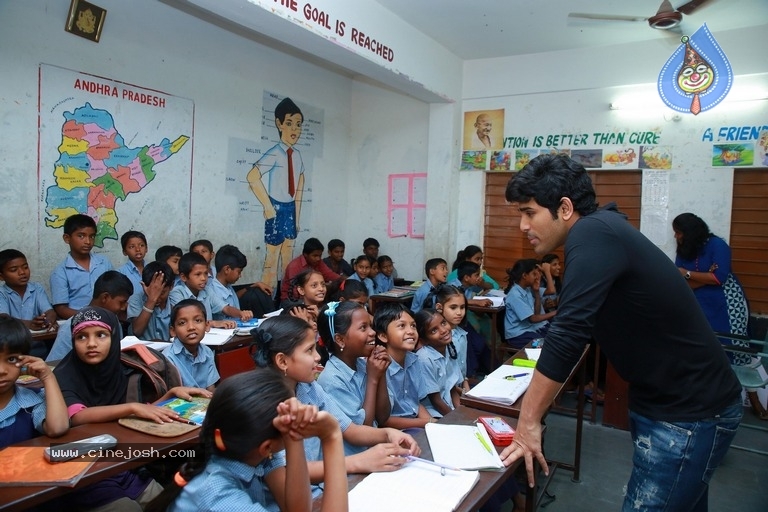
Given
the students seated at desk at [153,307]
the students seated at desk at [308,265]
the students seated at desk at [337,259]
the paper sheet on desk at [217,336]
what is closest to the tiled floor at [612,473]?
the paper sheet on desk at [217,336]

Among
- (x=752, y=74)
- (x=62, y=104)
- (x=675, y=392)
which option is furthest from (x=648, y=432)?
(x=752, y=74)

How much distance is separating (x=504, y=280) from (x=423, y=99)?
7.50 ft

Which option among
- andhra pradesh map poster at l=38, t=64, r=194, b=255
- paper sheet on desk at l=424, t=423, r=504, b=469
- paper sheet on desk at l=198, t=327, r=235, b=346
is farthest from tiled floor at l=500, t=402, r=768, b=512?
andhra pradesh map poster at l=38, t=64, r=194, b=255

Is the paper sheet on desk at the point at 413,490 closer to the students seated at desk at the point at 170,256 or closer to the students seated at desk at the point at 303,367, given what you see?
the students seated at desk at the point at 303,367

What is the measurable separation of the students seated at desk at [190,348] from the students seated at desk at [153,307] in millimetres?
810

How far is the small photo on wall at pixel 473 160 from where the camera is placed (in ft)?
20.2

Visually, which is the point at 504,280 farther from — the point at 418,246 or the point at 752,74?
the point at 752,74

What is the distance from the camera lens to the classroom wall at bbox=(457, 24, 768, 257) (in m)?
4.91

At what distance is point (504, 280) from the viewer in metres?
6.19

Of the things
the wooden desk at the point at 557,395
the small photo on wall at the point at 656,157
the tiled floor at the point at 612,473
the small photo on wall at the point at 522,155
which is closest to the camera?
the wooden desk at the point at 557,395

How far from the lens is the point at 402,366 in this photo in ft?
7.83

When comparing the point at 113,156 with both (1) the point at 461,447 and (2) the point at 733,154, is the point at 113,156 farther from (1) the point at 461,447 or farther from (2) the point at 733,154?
(2) the point at 733,154

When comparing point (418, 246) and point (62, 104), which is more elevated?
point (62, 104)

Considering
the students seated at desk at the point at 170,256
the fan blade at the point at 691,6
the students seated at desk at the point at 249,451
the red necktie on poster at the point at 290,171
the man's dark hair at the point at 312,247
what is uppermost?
the fan blade at the point at 691,6
